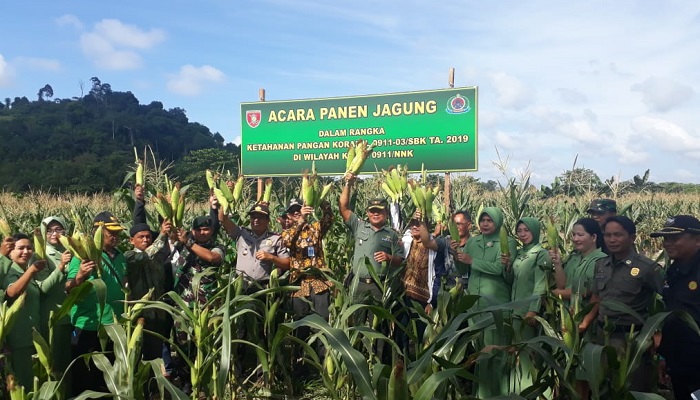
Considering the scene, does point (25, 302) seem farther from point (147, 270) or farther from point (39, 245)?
point (147, 270)

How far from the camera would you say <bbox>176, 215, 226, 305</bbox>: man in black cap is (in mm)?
4227

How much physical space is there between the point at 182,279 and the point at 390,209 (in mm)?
2001

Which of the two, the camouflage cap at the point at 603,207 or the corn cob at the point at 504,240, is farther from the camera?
the camouflage cap at the point at 603,207

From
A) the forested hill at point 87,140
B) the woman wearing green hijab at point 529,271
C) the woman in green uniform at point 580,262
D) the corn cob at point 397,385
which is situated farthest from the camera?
the forested hill at point 87,140

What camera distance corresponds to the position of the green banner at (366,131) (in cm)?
970

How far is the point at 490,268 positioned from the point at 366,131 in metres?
7.11

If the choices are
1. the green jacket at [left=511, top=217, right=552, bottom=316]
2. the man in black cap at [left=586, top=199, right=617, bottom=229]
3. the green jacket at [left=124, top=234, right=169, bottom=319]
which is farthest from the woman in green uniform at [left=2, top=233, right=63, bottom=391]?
the man in black cap at [left=586, top=199, right=617, bottom=229]

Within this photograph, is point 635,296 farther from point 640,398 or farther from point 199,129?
point 199,129

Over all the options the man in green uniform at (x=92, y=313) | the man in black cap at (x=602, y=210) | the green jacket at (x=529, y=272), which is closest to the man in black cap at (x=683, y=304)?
the green jacket at (x=529, y=272)

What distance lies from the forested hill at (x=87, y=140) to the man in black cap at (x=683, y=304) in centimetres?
2733

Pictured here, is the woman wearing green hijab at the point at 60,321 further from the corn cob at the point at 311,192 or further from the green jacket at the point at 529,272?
the green jacket at the point at 529,272

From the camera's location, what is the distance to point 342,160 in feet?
35.4

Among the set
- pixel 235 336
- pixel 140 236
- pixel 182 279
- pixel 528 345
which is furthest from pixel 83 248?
pixel 528 345

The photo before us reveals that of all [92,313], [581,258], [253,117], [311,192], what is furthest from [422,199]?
[253,117]
